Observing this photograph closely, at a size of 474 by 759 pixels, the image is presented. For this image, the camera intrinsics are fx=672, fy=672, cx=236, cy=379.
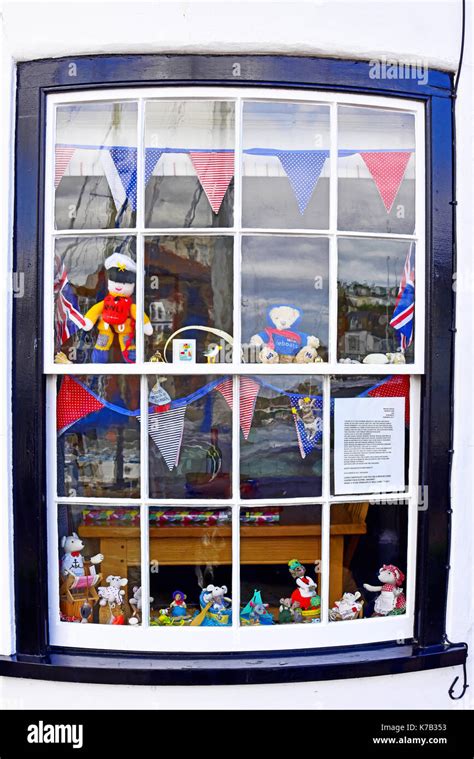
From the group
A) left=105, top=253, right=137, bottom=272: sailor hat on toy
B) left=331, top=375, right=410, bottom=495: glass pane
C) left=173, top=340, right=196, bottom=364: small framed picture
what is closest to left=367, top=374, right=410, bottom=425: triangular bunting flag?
left=331, top=375, right=410, bottom=495: glass pane

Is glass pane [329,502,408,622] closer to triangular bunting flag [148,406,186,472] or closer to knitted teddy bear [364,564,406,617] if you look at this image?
knitted teddy bear [364,564,406,617]

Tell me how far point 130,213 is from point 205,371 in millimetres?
828

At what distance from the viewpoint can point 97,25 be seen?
120 inches

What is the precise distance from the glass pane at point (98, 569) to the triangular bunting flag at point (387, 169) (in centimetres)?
197

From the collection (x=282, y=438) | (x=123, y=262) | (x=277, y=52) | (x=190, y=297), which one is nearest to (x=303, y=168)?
(x=277, y=52)

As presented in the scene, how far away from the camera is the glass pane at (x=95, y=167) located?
3.16 m

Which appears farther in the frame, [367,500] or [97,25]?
[367,500]

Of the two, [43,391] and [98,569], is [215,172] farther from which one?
[98,569]

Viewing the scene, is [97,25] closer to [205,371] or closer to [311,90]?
[311,90]

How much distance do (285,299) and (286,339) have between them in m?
0.19

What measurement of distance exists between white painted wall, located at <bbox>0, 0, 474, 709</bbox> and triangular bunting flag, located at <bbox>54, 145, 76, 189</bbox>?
20cm

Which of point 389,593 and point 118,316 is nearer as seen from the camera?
point 118,316

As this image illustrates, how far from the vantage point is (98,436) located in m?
3.21

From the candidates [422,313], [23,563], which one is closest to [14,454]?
[23,563]
